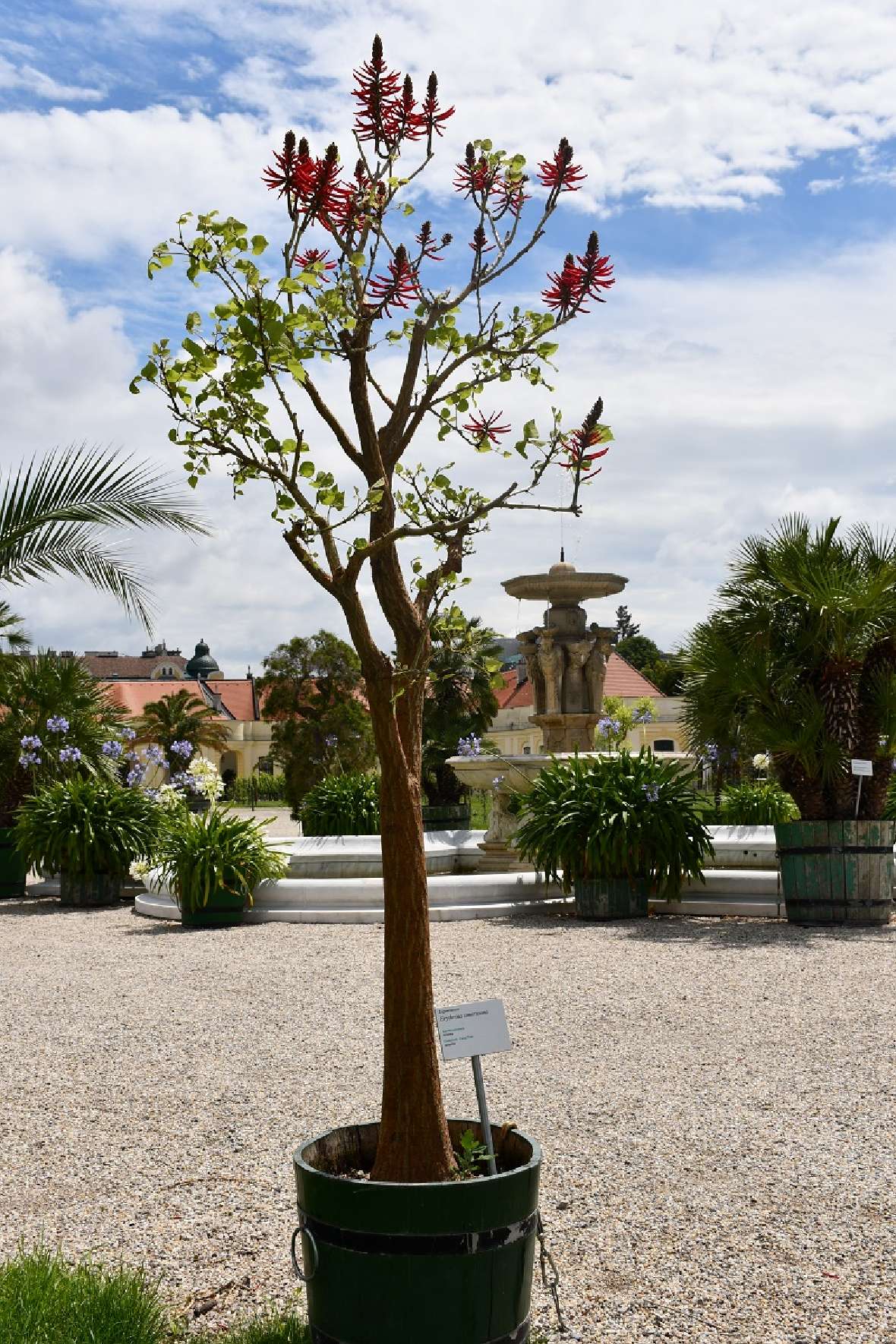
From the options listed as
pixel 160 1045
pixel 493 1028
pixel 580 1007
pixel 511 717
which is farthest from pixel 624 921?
pixel 511 717

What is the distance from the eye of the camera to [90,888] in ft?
45.8

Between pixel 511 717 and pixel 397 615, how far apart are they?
5107 centimetres

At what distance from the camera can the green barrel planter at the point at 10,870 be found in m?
14.9

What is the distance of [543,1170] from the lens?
4508 mm

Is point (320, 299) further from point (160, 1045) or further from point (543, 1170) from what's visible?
point (160, 1045)

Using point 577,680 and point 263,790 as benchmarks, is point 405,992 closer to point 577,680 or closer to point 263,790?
point 577,680

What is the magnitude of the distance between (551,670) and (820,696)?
498 centimetres

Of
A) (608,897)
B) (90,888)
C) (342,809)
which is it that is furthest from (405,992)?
(342,809)

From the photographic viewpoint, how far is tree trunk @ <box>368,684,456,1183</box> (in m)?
3.34

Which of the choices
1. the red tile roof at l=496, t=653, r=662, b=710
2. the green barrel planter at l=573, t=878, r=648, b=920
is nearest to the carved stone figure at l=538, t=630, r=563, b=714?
the green barrel planter at l=573, t=878, r=648, b=920

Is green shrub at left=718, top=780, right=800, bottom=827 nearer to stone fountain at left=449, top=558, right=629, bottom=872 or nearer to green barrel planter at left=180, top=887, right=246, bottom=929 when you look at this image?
stone fountain at left=449, top=558, right=629, bottom=872

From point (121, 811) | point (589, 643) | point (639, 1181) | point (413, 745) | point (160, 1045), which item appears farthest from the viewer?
point (589, 643)

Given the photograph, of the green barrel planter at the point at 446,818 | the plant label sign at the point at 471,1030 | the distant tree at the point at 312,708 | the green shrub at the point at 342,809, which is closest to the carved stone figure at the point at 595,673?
the green shrub at the point at 342,809

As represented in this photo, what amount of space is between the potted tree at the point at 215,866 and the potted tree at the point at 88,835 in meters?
1.86
